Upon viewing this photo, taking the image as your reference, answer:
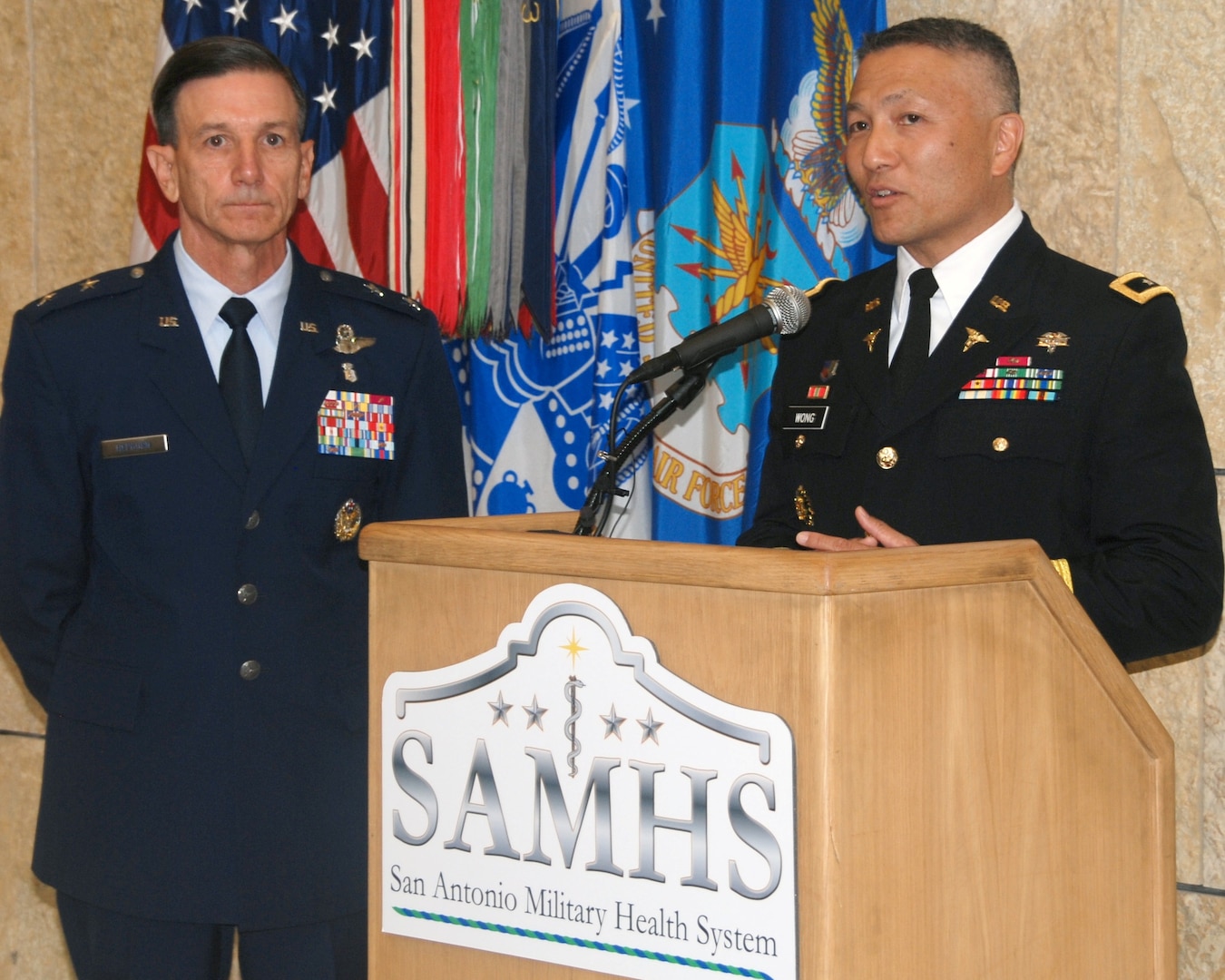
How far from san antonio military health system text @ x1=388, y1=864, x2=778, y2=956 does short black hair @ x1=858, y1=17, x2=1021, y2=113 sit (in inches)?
54.9

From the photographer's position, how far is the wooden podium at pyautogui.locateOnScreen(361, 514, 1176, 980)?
1146mm

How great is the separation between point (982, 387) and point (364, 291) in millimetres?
990

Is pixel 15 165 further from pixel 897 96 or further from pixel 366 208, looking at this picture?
pixel 897 96

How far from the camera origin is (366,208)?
278 cm

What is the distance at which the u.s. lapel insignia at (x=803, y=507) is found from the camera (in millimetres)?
2074

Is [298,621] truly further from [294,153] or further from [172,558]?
[294,153]

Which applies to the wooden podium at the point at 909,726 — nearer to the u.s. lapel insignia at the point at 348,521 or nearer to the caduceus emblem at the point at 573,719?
the caduceus emblem at the point at 573,719

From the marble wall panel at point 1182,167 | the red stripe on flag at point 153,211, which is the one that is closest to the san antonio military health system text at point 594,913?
the marble wall panel at point 1182,167

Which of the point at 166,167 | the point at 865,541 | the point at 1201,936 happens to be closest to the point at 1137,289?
the point at 865,541

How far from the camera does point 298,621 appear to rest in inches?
78.3

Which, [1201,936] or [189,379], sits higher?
[189,379]

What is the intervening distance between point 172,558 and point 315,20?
1.33 metres

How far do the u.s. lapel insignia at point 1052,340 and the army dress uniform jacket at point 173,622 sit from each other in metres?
1.04

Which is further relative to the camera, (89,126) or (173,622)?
(89,126)
